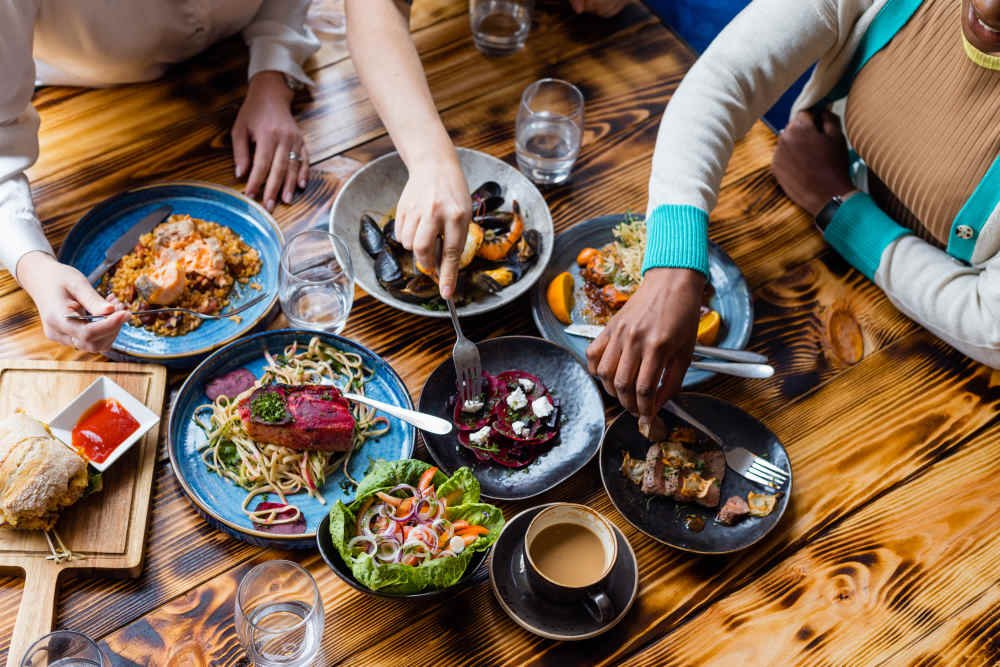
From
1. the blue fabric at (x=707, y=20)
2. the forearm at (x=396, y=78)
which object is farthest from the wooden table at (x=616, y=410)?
the blue fabric at (x=707, y=20)

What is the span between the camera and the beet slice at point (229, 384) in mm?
1729

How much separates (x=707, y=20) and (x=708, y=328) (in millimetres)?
2169

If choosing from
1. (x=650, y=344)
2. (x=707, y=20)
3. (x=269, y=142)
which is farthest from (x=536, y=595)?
(x=707, y=20)

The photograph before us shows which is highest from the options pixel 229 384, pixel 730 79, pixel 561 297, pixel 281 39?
pixel 730 79

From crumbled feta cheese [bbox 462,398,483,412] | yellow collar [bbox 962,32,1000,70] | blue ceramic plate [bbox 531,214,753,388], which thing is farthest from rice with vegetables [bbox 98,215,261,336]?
yellow collar [bbox 962,32,1000,70]

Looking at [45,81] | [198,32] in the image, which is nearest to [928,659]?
[198,32]

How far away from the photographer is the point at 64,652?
1363 mm

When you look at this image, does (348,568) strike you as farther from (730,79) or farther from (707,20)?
(707,20)

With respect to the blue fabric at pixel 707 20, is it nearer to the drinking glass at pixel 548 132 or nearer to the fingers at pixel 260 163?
the drinking glass at pixel 548 132

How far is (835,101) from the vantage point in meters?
2.21

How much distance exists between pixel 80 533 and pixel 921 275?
2012mm

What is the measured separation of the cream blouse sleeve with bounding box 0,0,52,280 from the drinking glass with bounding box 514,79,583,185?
123cm

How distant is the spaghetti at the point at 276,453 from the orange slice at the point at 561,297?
0.52 meters

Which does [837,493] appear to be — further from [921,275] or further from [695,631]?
[921,275]
